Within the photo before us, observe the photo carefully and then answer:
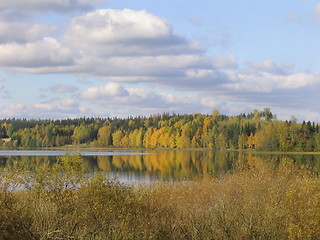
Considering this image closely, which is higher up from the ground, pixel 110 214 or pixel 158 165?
pixel 110 214

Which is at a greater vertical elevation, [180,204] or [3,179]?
[3,179]

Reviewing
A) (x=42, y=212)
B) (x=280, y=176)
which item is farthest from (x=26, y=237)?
(x=280, y=176)

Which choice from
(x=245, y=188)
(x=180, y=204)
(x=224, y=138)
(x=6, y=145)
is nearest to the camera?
(x=180, y=204)

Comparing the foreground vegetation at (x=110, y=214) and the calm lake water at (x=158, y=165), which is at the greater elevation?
the foreground vegetation at (x=110, y=214)

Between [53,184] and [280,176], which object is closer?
[53,184]

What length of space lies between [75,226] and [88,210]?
866mm

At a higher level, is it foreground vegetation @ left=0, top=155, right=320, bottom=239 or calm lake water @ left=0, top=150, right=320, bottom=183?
foreground vegetation @ left=0, top=155, right=320, bottom=239

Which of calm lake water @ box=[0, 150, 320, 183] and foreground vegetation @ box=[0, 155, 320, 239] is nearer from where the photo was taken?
foreground vegetation @ box=[0, 155, 320, 239]

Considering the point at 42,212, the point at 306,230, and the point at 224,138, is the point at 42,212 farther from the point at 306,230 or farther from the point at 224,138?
the point at 224,138

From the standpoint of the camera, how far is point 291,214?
14781mm

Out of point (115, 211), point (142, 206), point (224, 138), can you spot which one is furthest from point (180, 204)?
point (224, 138)

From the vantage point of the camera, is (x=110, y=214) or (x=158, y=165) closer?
(x=110, y=214)

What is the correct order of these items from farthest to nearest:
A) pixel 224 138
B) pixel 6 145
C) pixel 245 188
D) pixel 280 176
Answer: pixel 6 145
pixel 224 138
pixel 280 176
pixel 245 188

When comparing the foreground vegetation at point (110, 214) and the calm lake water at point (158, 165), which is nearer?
the foreground vegetation at point (110, 214)
